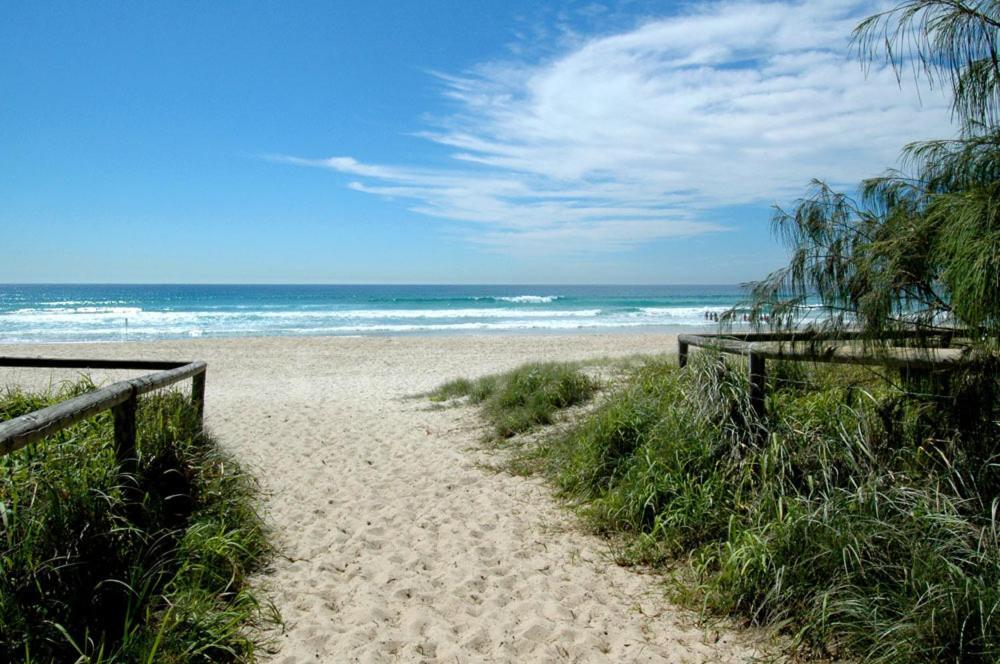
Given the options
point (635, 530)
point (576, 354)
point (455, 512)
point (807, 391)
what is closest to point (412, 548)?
point (455, 512)

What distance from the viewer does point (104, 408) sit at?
4004 millimetres

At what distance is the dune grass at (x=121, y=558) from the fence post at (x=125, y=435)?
0.06 meters

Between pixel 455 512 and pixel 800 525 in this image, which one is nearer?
pixel 800 525

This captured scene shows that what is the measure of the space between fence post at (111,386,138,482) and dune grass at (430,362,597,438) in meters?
4.64

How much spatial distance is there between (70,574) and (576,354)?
19301mm

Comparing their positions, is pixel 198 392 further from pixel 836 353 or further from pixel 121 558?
pixel 836 353

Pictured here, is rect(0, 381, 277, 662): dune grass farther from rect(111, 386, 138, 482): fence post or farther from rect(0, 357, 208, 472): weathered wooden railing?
rect(0, 357, 208, 472): weathered wooden railing

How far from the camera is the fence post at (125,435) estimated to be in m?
4.32

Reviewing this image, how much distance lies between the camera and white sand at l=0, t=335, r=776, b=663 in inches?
139

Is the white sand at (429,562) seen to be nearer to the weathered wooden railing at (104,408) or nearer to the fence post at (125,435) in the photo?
the fence post at (125,435)

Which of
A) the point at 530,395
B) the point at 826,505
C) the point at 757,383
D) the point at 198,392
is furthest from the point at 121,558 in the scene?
the point at 530,395

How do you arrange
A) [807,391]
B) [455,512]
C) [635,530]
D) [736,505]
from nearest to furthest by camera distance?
[736,505] < [635,530] < [807,391] < [455,512]

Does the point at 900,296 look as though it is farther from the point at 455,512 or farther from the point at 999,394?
the point at 455,512

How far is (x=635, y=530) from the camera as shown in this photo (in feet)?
16.0
